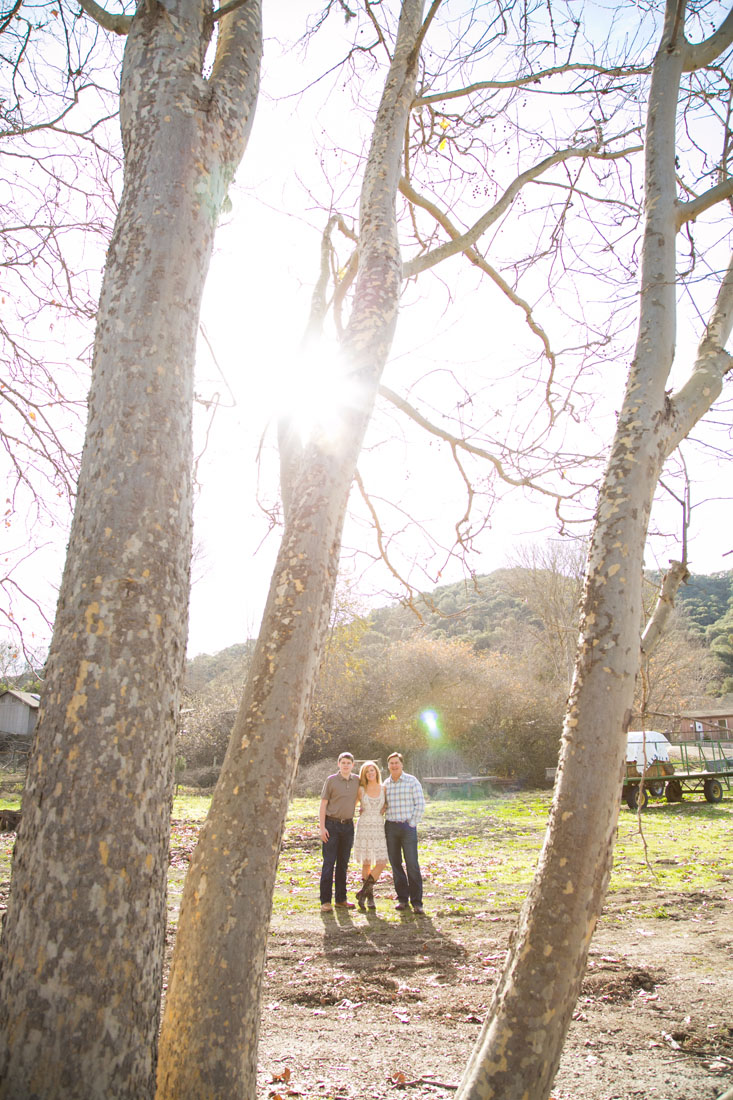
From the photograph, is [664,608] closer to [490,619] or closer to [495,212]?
[495,212]

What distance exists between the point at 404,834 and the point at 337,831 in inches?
28.5

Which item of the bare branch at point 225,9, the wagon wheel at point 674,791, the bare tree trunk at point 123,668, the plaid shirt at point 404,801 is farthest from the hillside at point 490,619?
the bare tree trunk at point 123,668

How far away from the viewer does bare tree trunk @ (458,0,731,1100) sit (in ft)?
6.28

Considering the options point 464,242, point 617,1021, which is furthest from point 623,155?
point 617,1021

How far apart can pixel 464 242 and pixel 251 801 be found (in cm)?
354

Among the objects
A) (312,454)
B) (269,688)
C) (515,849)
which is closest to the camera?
(269,688)

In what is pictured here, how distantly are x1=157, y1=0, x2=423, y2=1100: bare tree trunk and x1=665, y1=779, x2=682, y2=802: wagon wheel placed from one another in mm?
17500

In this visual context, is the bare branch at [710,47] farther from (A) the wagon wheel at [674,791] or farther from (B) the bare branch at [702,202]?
(A) the wagon wheel at [674,791]

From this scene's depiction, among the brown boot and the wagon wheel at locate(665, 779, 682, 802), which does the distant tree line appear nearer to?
the wagon wheel at locate(665, 779, 682, 802)

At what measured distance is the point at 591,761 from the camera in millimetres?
2068

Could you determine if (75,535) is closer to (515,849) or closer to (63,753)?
(63,753)

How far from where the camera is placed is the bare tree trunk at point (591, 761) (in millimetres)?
1913

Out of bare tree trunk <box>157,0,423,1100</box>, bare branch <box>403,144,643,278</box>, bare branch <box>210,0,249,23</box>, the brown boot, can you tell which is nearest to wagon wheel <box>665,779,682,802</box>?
the brown boot

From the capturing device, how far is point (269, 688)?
213 centimetres
